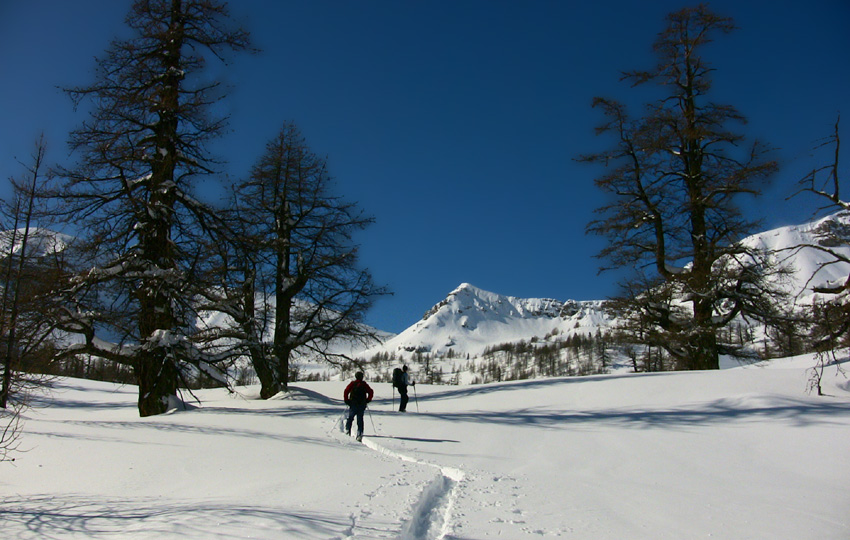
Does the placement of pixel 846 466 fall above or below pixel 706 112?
below

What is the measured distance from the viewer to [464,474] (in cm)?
687

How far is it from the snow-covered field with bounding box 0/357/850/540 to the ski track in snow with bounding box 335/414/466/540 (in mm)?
29

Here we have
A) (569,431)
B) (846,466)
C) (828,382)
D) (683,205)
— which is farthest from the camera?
(683,205)

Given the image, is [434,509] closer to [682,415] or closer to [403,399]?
[682,415]

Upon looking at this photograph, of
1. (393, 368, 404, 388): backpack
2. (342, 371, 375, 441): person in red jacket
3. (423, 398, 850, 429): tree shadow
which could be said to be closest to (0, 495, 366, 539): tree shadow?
(342, 371, 375, 441): person in red jacket

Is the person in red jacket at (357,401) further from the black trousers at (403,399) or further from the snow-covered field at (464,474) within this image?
the black trousers at (403,399)

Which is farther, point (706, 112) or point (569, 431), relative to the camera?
point (706, 112)

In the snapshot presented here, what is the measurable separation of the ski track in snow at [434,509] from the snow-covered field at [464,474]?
0.03 meters

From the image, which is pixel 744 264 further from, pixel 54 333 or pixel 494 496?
pixel 54 333

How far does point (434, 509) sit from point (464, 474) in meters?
1.77

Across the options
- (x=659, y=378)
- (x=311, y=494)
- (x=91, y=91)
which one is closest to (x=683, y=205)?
(x=659, y=378)

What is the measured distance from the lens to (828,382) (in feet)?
37.7

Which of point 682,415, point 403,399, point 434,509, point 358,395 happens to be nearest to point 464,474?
point 434,509

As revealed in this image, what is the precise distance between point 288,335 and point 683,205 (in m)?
14.4
